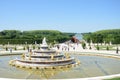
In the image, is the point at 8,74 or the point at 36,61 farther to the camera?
the point at 36,61

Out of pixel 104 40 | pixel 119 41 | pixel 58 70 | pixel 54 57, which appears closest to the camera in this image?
pixel 58 70

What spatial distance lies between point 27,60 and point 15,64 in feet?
5.53

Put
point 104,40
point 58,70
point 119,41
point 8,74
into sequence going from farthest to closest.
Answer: point 104,40, point 119,41, point 58,70, point 8,74

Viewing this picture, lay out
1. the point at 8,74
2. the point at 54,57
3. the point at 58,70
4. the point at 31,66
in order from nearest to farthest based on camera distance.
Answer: the point at 8,74 < the point at 58,70 < the point at 31,66 < the point at 54,57

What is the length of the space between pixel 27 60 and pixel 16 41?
44202 mm

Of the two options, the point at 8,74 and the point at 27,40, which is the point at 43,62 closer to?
the point at 8,74

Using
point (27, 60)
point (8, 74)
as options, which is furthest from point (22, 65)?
point (8, 74)

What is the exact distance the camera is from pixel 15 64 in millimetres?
25781

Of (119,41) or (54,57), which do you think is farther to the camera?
(119,41)

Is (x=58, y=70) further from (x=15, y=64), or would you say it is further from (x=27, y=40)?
(x=27, y=40)

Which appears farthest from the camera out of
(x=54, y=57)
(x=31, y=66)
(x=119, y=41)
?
(x=119, y=41)

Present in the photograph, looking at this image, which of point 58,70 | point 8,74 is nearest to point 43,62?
point 58,70

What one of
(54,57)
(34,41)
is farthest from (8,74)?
(34,41)

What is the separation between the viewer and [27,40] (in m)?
68.2
